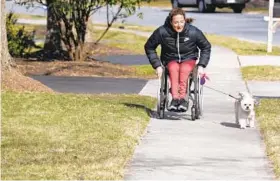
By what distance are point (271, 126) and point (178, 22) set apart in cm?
168

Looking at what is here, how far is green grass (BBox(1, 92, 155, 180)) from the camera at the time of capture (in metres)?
7.52

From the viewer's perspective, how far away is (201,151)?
28.4 ft

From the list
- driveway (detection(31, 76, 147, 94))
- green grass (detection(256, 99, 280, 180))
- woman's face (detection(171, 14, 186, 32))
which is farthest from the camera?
driveway (detection(31, 76, 147, 94))

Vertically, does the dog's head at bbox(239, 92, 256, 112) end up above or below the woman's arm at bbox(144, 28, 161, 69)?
below

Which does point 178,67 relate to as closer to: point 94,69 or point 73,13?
point 94,69

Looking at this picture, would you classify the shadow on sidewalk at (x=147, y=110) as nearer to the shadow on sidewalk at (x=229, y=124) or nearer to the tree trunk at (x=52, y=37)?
the shadow on sidewalk at (x=229, y=124)

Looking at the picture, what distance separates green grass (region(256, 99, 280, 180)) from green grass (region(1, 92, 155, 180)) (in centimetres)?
136

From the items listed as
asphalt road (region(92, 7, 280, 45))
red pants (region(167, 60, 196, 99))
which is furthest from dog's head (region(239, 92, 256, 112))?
asphalt road (region(92, 7, 280, 45))

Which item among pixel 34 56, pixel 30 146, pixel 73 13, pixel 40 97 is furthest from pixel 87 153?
pixel 34 56

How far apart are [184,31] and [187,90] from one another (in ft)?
2.39

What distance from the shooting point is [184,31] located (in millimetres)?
10719

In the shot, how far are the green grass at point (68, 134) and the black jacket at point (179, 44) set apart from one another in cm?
80

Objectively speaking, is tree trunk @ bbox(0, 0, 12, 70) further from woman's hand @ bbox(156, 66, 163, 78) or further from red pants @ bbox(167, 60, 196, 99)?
red pants @ bbox(167, 60, 196, 99)

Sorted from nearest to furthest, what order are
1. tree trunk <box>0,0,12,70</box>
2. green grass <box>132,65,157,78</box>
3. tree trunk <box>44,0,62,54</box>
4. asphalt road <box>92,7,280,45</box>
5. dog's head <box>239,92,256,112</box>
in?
dog's head <box>239,92,256,112</box> → tree trunk <box>0,0,12,70</box> → green grass <box>132,65,157,78</box> → tree trunk <box>44,0,62,54</box> → asphalt road <box>92,7,280,45</box>
